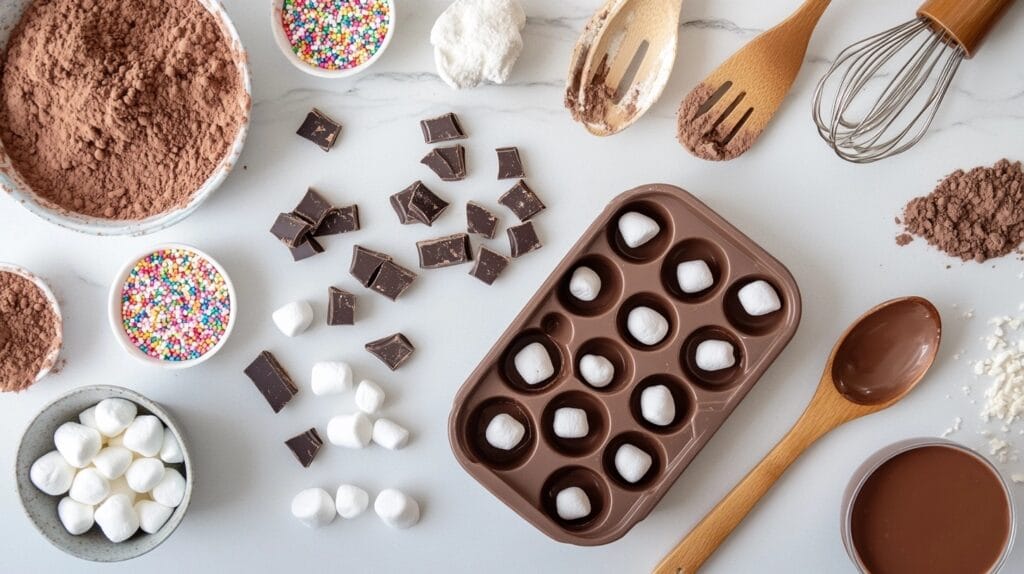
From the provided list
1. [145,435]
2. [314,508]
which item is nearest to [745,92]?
[314,508]

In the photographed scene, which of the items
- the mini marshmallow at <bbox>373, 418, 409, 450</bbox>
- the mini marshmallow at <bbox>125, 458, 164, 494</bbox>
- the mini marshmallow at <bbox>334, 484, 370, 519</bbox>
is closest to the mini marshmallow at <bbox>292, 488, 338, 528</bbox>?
the mini marshmallow at <bbox>334, 484, 370, 519</bbox>

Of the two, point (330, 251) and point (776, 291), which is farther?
point (330, 251)

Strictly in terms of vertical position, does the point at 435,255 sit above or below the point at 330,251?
above

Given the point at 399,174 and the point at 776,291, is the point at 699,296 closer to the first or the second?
the point at 776,291

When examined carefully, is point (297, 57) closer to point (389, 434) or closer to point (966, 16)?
point (389, 434)

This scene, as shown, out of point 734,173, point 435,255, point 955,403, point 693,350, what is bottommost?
point 435,255

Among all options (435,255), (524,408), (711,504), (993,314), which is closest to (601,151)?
(435,255)
